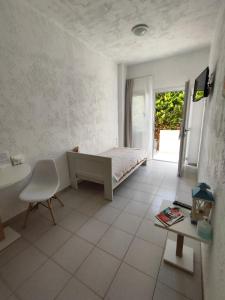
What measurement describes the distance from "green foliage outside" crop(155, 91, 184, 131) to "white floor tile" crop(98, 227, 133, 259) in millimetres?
4561

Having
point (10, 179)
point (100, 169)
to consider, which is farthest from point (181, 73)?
point (10, 179)

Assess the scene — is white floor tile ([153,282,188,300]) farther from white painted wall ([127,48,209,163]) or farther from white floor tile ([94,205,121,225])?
white painted wall ([127,48,209,163])

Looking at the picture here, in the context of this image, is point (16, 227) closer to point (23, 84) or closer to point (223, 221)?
point (23, 84)

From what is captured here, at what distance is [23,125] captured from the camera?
1.95m

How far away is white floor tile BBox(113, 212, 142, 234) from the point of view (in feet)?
5.90

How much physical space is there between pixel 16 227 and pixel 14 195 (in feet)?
1.30

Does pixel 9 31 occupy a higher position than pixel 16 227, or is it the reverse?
pixel 9 31

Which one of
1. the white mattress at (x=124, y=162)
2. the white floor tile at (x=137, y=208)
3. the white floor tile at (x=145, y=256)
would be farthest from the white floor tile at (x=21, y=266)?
the white mattress at (x=124, y=162)

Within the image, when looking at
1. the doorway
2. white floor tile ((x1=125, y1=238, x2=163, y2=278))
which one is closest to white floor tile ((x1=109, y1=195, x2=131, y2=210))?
white floor tile ((x1=125, y1=238, x2=163, y2=278))

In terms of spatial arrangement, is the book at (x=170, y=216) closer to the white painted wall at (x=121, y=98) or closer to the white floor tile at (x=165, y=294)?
the white floor tile at (x=165, y=294)

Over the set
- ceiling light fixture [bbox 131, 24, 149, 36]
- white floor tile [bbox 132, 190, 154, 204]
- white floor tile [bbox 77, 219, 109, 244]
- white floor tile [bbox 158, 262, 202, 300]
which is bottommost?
white floor tile [bbox 158, 262, 202, 300]

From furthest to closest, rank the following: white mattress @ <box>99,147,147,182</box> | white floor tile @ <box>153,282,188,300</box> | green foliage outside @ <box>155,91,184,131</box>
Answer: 1. green foliage outside @ <box>155,91,184,131</box>
2. white mattress @ <box>99,147,147,182</box>
3. white floor tile @ <box>153,282,188,300</box>

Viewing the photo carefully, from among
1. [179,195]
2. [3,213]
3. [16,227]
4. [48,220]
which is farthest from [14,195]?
[179,195]

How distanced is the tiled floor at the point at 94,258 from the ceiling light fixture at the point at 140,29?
2.75 meters
